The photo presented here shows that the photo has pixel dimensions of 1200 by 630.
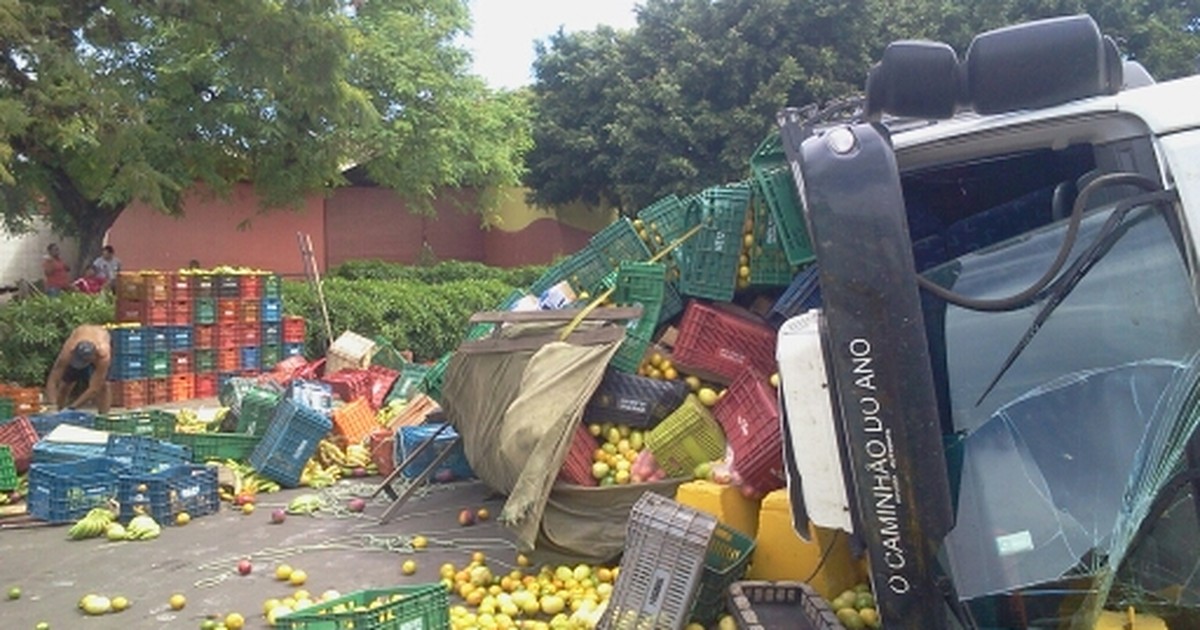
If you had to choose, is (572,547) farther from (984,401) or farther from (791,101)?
(791,101)

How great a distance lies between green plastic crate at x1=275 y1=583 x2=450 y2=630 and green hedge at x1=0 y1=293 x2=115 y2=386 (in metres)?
10.6

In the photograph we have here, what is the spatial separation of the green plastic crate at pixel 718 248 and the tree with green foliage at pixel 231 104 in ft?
15.6

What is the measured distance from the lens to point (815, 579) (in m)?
5.21

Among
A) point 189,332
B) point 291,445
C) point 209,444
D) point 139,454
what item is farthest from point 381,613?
point 189,332

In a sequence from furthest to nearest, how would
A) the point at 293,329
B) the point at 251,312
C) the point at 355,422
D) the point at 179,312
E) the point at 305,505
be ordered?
1. the point at 293,329
2. the point at 251,312
3. the point at 179,312
4. the point at 355,422
5. the point at 305,505

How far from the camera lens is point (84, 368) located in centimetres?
1290

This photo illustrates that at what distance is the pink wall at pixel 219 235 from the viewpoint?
24266mm

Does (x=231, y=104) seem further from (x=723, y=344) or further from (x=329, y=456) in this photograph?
(x=723, y=344)

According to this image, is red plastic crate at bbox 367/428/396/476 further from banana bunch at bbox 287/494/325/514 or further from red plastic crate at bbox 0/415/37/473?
red plastic crate at bbox 0/415/37/473

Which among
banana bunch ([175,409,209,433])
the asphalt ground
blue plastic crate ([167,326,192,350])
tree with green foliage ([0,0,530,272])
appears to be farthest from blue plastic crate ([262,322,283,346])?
the asphalt ground

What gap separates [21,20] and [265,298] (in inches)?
266

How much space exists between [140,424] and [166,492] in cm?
243

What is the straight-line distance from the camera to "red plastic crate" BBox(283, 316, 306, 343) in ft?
52.5

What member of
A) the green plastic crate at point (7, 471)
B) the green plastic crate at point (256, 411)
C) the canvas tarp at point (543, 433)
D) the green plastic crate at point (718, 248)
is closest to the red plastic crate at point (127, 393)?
the green plastic crate at point (256, 411)
